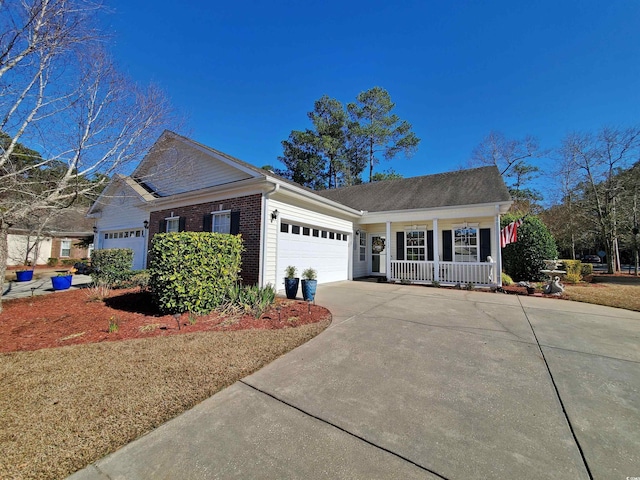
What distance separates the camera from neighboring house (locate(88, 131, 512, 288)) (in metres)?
8.60

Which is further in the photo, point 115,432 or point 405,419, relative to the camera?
point 405,419

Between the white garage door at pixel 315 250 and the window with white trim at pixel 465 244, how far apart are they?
15.6 ft

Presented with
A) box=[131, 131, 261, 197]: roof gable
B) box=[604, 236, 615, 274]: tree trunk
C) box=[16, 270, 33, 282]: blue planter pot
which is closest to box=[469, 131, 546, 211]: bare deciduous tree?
box=[604, 236, 615, 274]: tree trunk

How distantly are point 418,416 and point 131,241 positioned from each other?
1610cm

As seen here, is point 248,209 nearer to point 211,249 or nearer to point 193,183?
point 211,249

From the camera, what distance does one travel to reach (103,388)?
3.00m

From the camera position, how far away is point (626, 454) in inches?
81.6

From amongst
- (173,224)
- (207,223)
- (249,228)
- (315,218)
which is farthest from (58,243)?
(315,218)

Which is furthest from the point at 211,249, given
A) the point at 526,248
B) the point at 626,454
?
the point at 526,248

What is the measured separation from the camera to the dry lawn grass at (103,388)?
211 cm

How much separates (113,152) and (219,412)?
8.27 m

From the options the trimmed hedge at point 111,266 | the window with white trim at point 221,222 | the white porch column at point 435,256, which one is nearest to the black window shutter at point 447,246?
the white porch column at point 435,256

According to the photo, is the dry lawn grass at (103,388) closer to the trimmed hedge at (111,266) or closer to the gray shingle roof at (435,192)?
the trimmed hedge at (111,266)

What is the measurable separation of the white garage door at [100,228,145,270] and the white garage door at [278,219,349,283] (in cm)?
866
